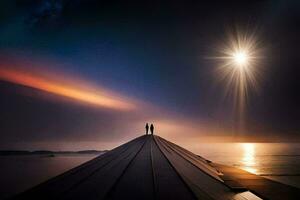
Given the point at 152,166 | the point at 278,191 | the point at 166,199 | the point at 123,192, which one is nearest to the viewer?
the point at 166,199

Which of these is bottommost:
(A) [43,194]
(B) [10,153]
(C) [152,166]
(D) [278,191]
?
(B) [10,153]

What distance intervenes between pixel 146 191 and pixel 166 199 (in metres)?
0.72

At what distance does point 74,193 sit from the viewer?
5.49 m

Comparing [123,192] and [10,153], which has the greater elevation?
[123,192]

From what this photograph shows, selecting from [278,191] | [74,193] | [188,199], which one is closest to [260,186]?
[278,191]

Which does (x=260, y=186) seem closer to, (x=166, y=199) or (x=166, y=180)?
(x=166, y=180)

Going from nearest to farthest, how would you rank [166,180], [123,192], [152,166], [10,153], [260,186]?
[123,192]
[166,180]
[152,166]
[260,186]
[10,153]

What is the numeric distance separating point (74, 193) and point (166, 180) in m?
2.79

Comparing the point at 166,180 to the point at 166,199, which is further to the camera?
the point at 166,180

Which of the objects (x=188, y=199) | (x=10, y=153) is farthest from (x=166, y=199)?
(x=10, y=153)

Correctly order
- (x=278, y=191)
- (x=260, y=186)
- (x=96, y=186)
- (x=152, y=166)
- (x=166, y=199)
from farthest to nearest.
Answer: (x=260, y=186) → (x=278, y=191) → (x=152, y=166) → (x=96, y=186) → (x=166, y=199)

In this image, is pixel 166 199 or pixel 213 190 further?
pixel 213 190

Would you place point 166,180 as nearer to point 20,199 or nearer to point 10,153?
point 20,199

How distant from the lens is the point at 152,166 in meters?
8.43
